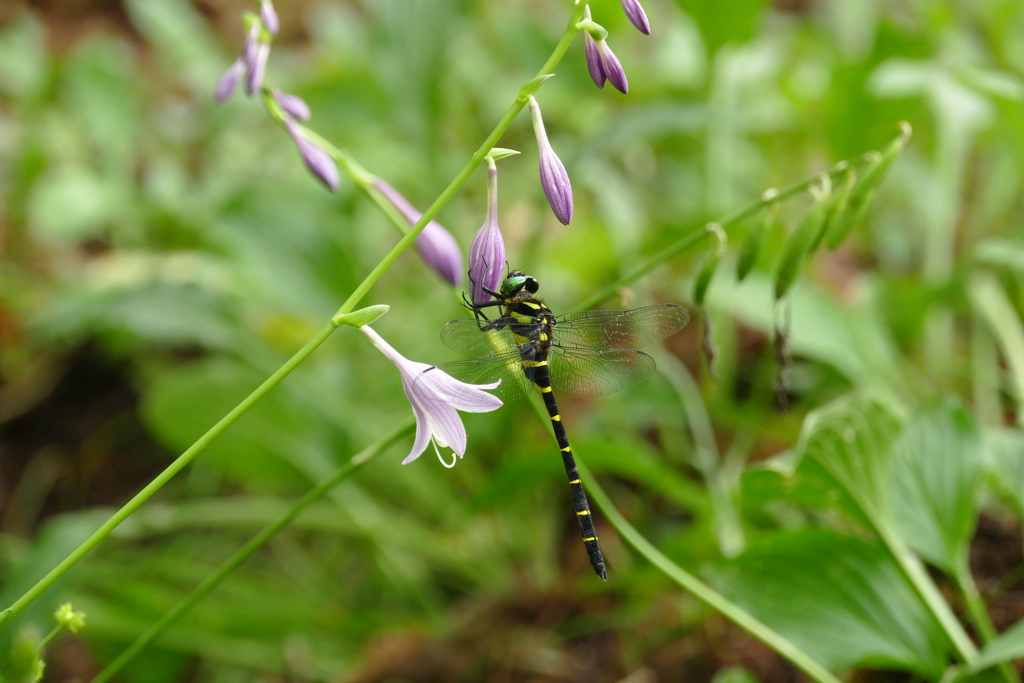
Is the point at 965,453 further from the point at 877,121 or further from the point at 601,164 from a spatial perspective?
the point at 601,164

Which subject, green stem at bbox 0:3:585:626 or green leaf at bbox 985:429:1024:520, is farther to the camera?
green leaf at bbox 985:429:1024:520

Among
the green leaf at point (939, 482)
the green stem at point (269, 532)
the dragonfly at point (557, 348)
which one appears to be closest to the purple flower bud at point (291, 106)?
the dragonfly at point (557, 348)

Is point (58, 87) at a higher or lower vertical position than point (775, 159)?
higher

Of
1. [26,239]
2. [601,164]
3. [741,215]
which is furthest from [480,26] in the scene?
[741,215]

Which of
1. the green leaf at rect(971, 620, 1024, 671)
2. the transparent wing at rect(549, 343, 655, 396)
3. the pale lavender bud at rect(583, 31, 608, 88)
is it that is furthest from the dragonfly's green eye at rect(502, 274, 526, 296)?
the green leaf at rect(971, 620, 1024, 671)

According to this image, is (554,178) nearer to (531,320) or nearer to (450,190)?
(450,190)

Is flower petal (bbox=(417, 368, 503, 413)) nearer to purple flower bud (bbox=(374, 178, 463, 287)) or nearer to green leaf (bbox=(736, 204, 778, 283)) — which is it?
purple flower bud (bbox=(374, 178, 463, 287))

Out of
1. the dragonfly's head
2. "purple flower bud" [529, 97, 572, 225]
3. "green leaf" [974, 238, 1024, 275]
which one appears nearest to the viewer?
"purple flower bud" [529, 97, 572, 225]

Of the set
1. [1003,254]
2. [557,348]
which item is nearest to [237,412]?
[557,348]

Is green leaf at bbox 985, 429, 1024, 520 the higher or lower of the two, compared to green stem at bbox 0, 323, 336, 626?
higher
